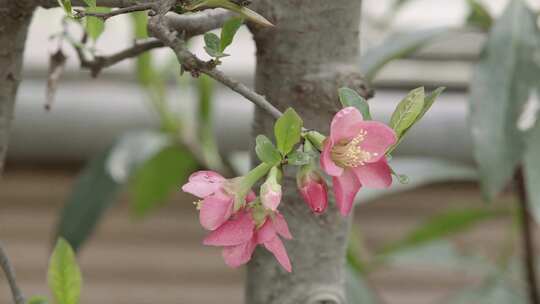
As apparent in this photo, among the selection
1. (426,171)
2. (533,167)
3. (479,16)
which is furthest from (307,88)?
(426,171)

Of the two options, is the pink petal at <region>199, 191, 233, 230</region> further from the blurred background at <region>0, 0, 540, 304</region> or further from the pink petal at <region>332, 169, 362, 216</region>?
the blurred background at <region>0, 0, 540, 304</region>

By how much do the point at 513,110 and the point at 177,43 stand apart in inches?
19.4

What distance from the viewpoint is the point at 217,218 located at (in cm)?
38

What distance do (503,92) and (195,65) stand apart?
0.50 metres

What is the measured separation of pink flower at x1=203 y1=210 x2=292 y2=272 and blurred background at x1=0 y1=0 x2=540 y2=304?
3.14ft

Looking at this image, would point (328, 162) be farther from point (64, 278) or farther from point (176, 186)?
point (176, 186)

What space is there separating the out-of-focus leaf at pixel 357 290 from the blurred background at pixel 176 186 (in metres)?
0.45

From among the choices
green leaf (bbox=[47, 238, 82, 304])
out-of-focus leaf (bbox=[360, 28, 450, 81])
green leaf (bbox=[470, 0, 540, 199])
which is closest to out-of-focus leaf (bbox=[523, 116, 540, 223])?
green leaf (bbox=[470, 0, 540, 199])

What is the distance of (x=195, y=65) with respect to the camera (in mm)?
385

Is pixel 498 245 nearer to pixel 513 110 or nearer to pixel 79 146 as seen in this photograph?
pixel 79 146

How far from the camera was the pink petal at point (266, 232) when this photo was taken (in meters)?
0.38

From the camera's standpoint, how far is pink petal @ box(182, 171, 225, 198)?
373 mm

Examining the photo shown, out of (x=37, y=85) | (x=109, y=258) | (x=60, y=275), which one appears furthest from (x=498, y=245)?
(x=60, y=275)

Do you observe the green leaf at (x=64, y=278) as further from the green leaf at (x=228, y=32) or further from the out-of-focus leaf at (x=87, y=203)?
the out-of-focus leaf at (x=87, y=203)
